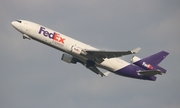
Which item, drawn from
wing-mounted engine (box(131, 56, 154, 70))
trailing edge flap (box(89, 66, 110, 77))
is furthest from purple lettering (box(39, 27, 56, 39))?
wing-mounted engine (box(131, 56, 154, 70))

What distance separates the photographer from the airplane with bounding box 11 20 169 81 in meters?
85.2

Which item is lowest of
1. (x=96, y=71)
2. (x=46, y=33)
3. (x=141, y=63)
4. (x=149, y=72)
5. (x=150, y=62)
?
(x=96, y=71)

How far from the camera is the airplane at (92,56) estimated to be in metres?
85.2

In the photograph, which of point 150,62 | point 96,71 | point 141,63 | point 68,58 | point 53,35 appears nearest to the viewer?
point 53,35

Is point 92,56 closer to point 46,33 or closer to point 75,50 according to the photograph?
point 75,50

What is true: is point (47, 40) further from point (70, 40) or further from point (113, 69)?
point (113, 69)

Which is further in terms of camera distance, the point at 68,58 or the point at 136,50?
the point at 68,58

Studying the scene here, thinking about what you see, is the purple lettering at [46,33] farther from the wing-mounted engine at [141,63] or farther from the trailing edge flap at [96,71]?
the wing-mounted engine at [141,63]

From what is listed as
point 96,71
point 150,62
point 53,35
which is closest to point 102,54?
point 96,71

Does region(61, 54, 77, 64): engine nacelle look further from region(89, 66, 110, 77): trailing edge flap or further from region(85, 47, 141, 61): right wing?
region(85, 47, 141, 61): right wing

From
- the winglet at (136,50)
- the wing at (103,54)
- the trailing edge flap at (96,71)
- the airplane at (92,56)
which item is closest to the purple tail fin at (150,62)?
the airplane at (92,56)

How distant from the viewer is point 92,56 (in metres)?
86.9

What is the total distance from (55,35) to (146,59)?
1960 centimetres

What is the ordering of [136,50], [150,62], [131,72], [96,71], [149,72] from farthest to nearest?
[96,71], [150,62], [131,72], [149,72], [136,50]
